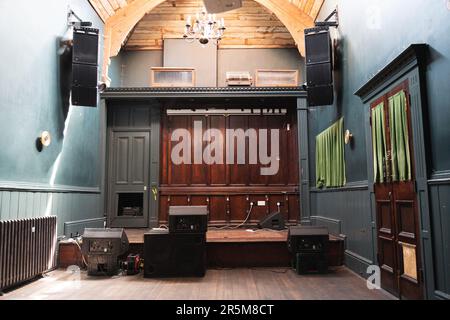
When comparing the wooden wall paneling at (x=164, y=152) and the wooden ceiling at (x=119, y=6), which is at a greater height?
the wooden ceiling at (x=119, y=6)

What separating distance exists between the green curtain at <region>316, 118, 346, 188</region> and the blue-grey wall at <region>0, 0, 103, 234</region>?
4.61 metres

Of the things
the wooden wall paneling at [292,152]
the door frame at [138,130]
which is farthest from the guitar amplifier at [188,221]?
the wooden wall paneling at [292,152]

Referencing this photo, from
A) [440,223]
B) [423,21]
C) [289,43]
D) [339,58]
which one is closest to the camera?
[440,223]

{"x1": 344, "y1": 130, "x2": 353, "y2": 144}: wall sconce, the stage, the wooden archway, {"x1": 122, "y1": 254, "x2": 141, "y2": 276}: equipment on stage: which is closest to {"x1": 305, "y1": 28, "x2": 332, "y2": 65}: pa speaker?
{"x1": 344, "y1": 130, "x2": 353, "y2": 144}: wall sconce

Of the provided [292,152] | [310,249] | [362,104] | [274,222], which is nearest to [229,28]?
[292,152]

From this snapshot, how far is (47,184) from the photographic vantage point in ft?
17.4

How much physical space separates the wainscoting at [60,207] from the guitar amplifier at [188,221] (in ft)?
6.37

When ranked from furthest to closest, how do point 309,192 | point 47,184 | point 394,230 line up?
point 309,192, point 47,184, point 394,230

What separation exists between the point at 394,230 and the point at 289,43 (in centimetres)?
662

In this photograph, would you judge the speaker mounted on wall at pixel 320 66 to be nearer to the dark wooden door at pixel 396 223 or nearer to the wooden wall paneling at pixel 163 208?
the dark wooden door at pixel 396 223

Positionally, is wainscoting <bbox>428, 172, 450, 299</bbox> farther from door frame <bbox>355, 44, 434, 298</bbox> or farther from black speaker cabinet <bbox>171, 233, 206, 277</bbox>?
black speaker cabinet <bbox>171, 233, 206, 277</bbox>

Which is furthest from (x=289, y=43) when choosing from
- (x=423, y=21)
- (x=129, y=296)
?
(x=129, y=296)

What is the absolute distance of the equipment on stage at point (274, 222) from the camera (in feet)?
24.4
